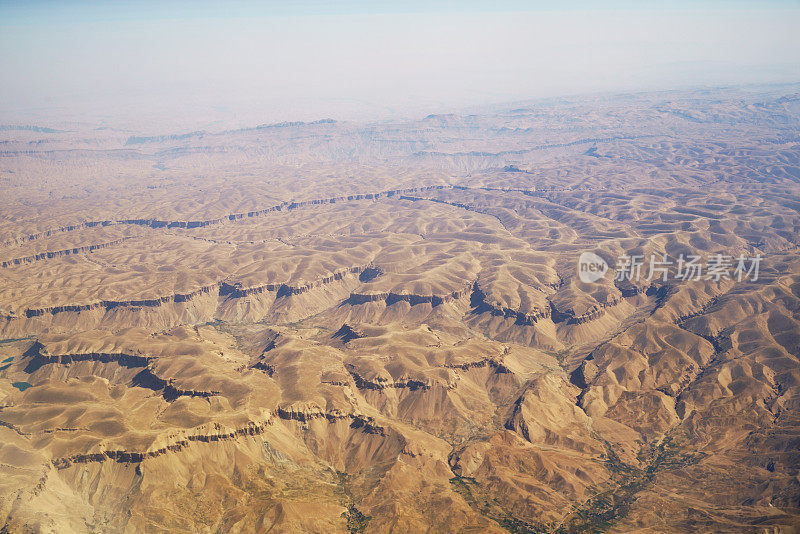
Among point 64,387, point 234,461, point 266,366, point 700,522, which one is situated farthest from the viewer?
point 266,366

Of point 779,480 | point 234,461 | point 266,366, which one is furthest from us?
point 266,366

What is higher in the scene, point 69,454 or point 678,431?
point 69,454

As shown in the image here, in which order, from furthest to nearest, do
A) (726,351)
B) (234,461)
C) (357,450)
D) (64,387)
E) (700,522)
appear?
(726,351) → (64,387) → (357,450) → (234,461) → (700,522)

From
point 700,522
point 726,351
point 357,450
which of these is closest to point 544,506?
point 700,522

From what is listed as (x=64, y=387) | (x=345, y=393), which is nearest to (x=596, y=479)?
(x=345, y=393)

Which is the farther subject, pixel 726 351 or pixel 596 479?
pixel 726 351

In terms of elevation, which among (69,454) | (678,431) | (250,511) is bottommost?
(678,431)

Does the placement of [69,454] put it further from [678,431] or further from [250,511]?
[678,431]

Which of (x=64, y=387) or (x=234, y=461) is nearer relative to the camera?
(x=234, y=461)

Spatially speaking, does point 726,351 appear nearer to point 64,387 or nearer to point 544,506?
point 544,506
